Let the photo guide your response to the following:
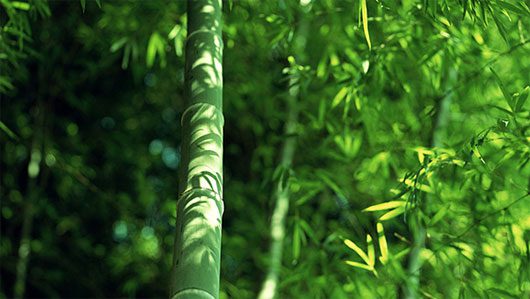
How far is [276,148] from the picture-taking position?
11.9 feet

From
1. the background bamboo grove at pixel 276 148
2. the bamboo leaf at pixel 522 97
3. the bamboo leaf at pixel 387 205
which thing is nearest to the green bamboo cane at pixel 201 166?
the background bamboo grove at pixel 276 148

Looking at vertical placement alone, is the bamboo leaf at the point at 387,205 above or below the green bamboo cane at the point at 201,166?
below

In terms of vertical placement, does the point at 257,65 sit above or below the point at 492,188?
below

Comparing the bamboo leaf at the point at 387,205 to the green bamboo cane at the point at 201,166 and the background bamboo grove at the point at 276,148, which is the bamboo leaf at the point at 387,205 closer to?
the background bamboo grove at the point at 276,148

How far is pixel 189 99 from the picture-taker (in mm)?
1718

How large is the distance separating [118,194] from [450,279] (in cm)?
162

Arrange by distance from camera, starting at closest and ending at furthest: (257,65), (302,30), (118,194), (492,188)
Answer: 1. (492,188)
2. (302,30)
3. (257,65)
4. (118,194)

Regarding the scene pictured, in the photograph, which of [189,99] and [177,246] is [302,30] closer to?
[189,99]

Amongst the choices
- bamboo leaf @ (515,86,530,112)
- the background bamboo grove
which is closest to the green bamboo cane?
the background bamboo grove

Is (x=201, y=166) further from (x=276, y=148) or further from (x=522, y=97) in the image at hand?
(x=276, y=148)

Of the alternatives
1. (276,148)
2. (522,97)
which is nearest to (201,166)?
(522,97)

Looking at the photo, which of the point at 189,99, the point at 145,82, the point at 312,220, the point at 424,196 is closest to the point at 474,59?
the point at 424,196

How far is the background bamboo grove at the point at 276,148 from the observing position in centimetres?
227

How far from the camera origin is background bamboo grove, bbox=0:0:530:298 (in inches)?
89.4
